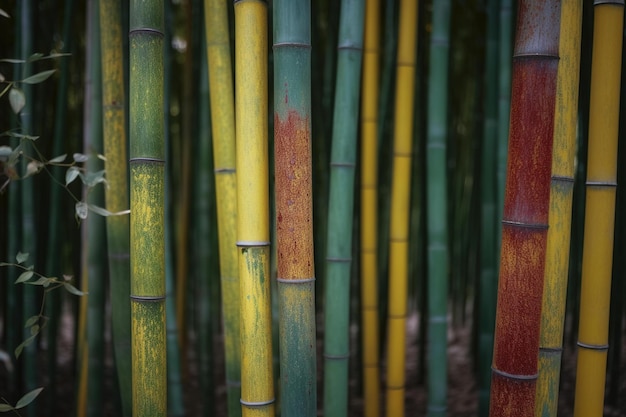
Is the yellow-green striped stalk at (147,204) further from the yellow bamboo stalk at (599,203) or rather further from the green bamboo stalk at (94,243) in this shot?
the yellow bamboo stalk at (599,203)

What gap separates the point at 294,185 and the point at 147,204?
1.02 ft

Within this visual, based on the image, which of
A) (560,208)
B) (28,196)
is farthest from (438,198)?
(28,196)

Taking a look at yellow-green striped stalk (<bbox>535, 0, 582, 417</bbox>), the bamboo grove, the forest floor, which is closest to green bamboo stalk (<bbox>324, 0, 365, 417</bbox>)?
the bamboo grove

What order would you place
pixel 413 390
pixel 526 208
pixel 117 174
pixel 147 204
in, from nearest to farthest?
pixel 526 208 → pixel 147 204 → pixel 117 174 → pixel 413 390

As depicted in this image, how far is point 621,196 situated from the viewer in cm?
206

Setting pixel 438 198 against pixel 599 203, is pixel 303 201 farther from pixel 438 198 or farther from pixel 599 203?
pixel 438 198

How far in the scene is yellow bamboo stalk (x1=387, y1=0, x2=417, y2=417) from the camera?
1755mm

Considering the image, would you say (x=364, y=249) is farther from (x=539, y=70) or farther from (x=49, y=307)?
(x=49, y=307)

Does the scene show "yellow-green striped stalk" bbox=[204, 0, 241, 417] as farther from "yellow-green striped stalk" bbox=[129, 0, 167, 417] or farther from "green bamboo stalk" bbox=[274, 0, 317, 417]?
"green bamboo stalk" bbox=[274, 0, 317, 417]

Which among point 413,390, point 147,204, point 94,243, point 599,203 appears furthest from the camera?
point 413,390

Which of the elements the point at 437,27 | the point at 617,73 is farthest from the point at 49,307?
the point at 617,73

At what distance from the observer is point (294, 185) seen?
3.50 feet

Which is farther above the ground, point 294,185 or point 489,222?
point 294,185

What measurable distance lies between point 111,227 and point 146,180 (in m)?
0.47
